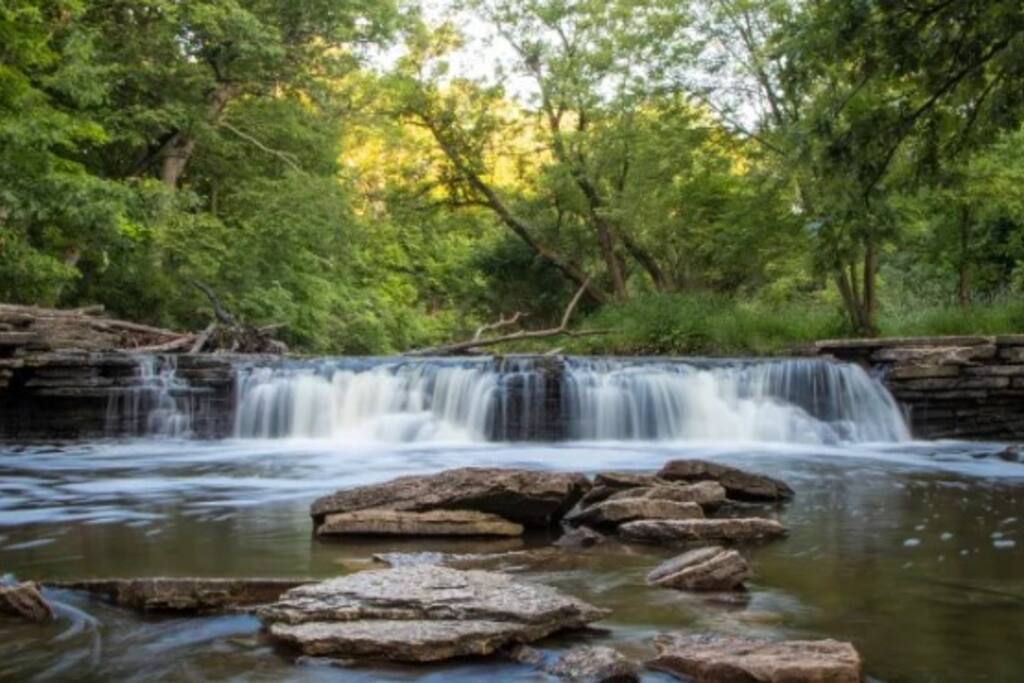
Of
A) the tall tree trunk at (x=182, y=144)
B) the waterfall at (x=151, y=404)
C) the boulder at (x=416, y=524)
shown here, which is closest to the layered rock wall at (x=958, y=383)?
the boulder at (x=416, y=524)

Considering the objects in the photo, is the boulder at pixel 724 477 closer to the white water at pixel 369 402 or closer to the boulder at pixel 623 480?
the boulder at pixel 623 480

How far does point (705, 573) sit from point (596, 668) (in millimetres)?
1571

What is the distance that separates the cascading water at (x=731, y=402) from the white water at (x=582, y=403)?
0.02 m

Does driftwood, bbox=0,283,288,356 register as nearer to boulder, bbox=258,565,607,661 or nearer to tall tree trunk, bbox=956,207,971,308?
boulder, bbox=258,565,607,661

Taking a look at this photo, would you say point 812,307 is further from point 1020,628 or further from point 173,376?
point 1020,628

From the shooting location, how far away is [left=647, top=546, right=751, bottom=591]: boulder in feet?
16.6

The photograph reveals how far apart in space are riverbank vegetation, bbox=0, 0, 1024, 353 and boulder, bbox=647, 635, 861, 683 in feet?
32.4

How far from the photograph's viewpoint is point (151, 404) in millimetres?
15195

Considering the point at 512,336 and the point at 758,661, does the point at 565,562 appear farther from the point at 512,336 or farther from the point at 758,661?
the point at 512,336

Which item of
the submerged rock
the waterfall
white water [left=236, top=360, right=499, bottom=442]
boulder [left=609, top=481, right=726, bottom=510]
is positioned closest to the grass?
white water [left=236, top=360, right=499, bottom=442]

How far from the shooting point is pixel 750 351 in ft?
67.0

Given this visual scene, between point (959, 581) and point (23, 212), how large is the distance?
13639mm

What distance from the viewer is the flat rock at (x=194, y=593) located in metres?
4.59

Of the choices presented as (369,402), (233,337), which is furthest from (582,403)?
(233,337)
